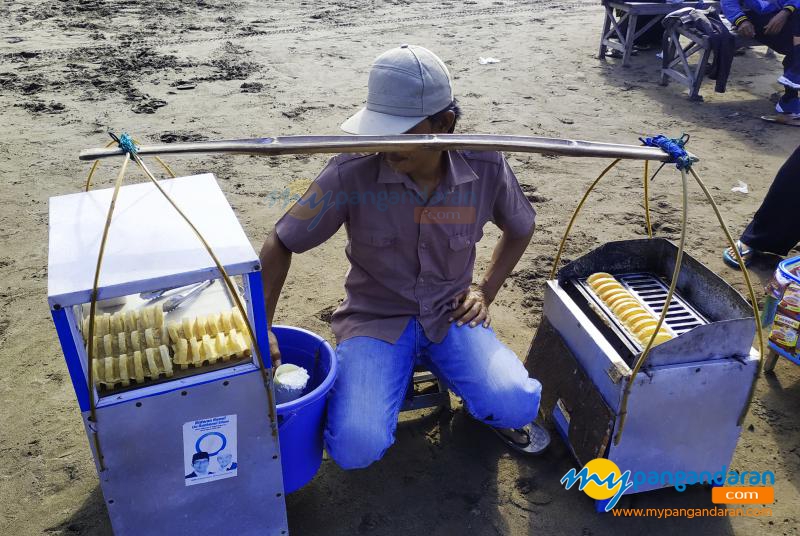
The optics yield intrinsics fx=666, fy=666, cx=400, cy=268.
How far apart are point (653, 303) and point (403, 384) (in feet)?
3.62

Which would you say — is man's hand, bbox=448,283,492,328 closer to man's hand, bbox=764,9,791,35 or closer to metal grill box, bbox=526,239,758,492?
metal grill box, bbox=526,239,758,492

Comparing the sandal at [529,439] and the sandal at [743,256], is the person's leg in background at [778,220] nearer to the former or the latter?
the sandal at [743,256]

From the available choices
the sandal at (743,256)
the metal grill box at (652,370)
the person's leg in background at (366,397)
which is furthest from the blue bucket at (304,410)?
the sandal at (743,256)

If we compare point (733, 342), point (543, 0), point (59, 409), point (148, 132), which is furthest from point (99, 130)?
point (543, 0)

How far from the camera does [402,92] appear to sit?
7.40ft

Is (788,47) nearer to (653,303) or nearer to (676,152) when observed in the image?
(653,303)

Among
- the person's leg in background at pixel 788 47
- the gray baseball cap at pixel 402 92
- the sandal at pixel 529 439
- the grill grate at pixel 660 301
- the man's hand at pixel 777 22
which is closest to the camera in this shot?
the gray baseball cap at pixel 402 92

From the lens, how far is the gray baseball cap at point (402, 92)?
2244 millimetres

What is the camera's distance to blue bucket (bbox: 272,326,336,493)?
219cm

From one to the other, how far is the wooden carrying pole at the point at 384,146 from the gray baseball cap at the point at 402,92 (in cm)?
24

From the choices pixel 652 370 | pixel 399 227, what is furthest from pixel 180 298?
pixel 652 370

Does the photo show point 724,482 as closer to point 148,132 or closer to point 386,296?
point 386,296

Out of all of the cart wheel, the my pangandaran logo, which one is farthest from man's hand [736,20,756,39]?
the my pangandaran logo

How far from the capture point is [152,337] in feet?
6.71
